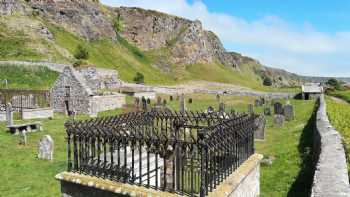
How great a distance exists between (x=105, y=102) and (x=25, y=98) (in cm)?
781

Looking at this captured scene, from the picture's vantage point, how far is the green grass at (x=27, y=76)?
Result: 1768 inches

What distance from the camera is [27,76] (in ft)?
156

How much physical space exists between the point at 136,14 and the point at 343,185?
133m

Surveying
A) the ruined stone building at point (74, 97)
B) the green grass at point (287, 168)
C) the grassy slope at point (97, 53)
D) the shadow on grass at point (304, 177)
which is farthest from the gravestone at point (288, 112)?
the grassy slope at point (97, 53)

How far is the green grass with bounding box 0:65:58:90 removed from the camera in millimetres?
44906

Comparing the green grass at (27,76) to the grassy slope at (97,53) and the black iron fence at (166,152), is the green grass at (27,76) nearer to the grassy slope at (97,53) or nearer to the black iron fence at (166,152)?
the grassy slope at (97,53)

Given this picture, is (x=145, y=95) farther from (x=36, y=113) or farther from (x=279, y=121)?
(x=279, y=121)

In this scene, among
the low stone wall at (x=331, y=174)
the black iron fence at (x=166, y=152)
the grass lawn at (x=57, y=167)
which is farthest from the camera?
the grass lawn at (x=57, y=167)

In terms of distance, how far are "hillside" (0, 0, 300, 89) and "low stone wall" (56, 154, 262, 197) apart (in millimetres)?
52466

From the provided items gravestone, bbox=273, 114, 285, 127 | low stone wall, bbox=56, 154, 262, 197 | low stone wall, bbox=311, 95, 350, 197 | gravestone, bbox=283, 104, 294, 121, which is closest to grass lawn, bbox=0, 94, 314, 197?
low stone wall, bbox=311, 95, 350, 197

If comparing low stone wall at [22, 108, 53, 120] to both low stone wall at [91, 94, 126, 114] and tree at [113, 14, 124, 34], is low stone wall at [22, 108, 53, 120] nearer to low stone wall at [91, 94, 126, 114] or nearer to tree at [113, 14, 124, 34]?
low stone wall at [91, 94, 126, 114]

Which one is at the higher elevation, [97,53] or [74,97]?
[97,53]

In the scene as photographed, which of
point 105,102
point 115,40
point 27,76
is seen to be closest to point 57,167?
point 105,102

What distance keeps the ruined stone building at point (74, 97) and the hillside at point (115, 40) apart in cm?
2633
